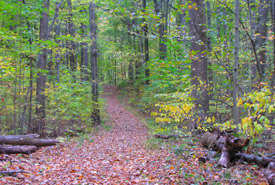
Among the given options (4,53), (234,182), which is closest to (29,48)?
(4,53)

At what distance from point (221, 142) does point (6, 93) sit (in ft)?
26.0

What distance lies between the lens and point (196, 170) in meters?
4.46

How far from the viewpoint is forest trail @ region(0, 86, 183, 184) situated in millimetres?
4484

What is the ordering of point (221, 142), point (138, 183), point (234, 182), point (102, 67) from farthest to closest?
point (102, 67), point (221, 142), point (138, 183), point (234, 182)

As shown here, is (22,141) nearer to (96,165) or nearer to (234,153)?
(96,165)

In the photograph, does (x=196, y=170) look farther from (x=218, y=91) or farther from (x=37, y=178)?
(x=37, y=178)

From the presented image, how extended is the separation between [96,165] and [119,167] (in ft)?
2.52

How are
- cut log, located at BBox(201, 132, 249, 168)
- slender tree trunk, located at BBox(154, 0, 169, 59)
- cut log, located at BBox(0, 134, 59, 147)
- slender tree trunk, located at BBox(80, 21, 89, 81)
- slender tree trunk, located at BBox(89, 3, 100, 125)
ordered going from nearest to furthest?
slender tree trunk, located at BBox(154, 0, 169, 59) → cut log, located at BBox(201, 132, 249, 168) → cut log, located at BBox(0, 134, 59, 147) → slender tree trunk, located at BBox(89, 3, 100, 125) → slender tree trunk, located at BBox(80, 21, 89, 81)

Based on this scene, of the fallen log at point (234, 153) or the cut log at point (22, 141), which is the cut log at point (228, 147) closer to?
the fallen log at point (234, 153)

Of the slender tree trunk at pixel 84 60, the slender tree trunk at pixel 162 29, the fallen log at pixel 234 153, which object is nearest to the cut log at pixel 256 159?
the fallen log at pixel 234 153

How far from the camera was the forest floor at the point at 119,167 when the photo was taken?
4.10 m

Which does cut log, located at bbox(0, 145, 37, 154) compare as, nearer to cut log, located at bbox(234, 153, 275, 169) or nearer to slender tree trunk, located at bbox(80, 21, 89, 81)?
cut log, located at bbox(234, 153, 275, 169)

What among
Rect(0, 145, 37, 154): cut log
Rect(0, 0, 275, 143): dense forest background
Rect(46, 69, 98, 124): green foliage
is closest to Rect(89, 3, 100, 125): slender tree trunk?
Rect(0, 0, 275, 143): dense forest background

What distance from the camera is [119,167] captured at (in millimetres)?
5504
